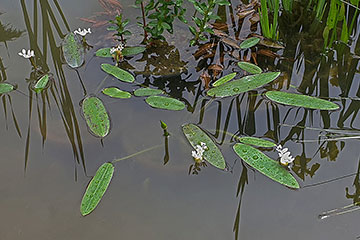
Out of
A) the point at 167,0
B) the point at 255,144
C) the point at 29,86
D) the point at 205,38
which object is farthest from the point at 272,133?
the point at 29,86

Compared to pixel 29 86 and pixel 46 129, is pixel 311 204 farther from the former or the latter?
pixel 29 86

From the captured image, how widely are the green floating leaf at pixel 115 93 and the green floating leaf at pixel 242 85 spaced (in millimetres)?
353

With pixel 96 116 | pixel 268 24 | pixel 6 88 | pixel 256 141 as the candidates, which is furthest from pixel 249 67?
pixel 6 88

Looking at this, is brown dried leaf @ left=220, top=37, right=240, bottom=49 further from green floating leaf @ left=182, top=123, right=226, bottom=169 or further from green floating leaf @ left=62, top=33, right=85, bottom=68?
green floating leaf @ left=62, top=33, right=85, bottom=68

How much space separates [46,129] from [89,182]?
33cm

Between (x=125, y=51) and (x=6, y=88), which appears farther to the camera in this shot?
(x=125, y=51)

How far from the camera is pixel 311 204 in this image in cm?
152

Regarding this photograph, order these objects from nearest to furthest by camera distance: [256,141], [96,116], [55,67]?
[256,141] → [96,116] → [55,67]

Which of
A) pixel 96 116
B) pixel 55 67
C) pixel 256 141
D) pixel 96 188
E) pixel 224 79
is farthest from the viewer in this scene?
pixel 55 67

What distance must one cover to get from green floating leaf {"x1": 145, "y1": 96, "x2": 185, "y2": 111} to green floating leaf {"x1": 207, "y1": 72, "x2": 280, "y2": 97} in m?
0.16

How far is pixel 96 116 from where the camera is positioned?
178cm

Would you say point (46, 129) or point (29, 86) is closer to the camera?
point (46, 129)

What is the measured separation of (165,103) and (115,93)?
22 cm

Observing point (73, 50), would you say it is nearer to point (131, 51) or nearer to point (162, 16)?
point (131, 51)
